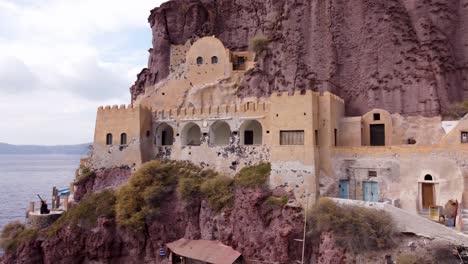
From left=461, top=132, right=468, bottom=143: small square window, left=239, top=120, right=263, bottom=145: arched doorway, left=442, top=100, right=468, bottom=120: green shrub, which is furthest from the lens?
left=239, top=120, right=263, bottom=145: arched doorway

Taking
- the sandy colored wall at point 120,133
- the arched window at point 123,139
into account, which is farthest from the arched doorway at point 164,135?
the arched window at point 123,139

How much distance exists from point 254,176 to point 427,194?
11.4 metres

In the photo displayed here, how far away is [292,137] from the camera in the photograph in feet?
91.4

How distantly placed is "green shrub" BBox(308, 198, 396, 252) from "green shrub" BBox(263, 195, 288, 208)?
8.69ft

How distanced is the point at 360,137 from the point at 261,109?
7.88 metres

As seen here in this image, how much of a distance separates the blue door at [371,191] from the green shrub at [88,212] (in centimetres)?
1919

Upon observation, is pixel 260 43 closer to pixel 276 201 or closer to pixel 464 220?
pixel 276 201

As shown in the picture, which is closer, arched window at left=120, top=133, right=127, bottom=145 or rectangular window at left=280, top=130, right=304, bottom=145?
rectangular window at left=280, top=130, right=304, bottom=145

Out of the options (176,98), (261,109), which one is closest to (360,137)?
(261,109)

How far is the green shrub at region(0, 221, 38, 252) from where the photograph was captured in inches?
1208

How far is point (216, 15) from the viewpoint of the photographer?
4528cm

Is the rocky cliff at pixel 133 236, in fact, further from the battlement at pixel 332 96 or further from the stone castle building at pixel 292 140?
the battlement at pixel 332 96

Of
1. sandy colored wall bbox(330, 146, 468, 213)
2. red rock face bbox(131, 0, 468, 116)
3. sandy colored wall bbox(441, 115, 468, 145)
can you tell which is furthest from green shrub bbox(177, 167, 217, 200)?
sandy colored wall bbox(441, 115, 468, 145)

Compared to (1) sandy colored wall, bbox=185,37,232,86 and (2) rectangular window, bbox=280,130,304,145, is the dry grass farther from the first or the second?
(1) sandy colored wall, bbox=185,37,232,86
